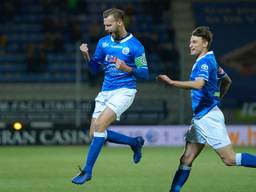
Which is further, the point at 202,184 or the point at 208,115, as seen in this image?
the point at 202,184

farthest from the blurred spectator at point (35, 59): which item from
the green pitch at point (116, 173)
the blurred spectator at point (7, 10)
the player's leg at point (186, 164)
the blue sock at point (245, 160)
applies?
the blue sock at point (245, 160)

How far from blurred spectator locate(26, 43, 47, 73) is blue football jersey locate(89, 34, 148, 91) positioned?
42.0ft

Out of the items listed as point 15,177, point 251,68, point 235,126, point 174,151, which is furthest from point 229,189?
point 251,68

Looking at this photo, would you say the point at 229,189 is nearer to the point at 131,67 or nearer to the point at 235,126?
the point at 131,67

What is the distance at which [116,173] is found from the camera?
39.9ft

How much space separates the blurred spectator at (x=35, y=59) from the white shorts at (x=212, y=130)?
47.0ft

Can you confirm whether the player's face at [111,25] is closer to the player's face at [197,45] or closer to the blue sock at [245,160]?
the player's face at [197,45]

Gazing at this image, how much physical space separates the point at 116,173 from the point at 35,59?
425 inches

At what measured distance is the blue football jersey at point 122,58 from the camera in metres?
9.48

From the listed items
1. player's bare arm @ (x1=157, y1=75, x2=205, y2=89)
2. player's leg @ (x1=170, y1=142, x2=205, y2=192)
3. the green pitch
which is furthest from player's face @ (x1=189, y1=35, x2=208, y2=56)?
the green pitch

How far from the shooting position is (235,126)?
20516 mm

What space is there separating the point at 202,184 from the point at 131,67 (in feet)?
6.31

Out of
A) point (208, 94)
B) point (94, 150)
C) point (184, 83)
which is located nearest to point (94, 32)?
point (94, 150)

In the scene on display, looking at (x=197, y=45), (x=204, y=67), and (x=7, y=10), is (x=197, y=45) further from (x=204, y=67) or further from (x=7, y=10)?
(x=7, y=10)
